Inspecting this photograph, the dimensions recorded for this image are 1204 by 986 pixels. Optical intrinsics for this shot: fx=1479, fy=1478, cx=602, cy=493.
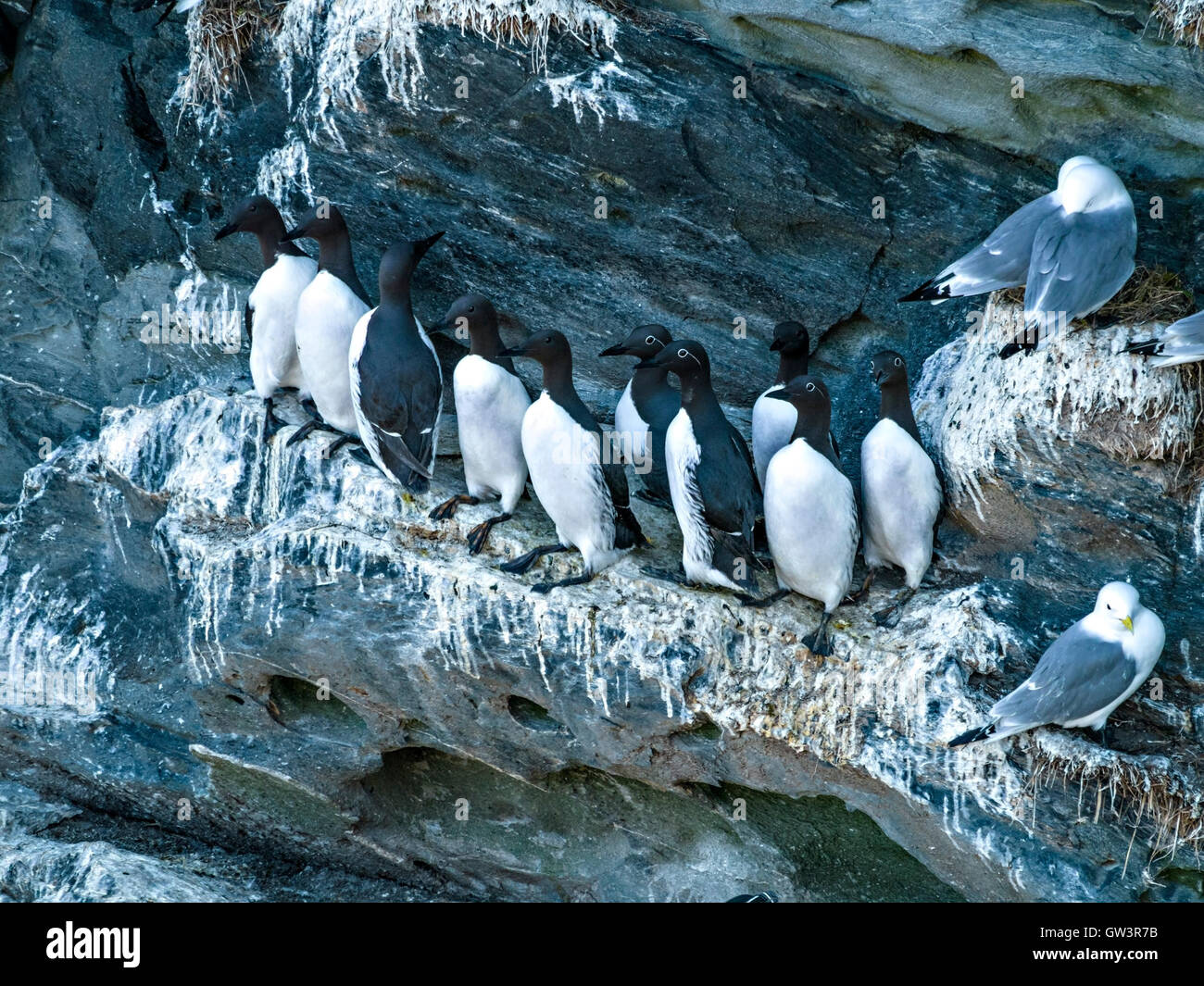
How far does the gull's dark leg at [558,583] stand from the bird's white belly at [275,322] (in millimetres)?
1828

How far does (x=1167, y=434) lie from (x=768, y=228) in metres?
2.25

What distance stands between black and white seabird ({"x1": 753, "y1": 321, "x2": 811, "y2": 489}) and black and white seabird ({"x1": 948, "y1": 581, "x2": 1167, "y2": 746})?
5.27ft

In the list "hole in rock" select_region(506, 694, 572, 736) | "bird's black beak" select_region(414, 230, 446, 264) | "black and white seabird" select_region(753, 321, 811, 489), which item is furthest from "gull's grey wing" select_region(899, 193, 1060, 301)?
"hole in rock" select_region(506, 694, 572, 736)

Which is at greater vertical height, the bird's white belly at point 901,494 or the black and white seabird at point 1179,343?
the black and white seabird at point 1179,343

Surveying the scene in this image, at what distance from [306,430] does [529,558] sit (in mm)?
1424

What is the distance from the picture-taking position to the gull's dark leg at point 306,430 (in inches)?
287

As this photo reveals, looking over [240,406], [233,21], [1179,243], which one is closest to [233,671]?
[240,406]

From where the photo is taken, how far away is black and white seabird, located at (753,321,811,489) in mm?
7020

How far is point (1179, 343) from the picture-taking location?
19.5 feet

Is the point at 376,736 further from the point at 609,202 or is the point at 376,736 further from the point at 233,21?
the point at 233,21

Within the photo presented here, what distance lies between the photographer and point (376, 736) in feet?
24.0

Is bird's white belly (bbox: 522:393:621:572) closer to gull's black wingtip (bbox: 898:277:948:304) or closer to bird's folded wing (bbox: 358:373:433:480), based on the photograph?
bird's folded wing (bbox: 358:373:433:480)

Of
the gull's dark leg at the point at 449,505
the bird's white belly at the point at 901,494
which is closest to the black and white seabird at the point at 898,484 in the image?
the bird's white belly at the point at 901,494

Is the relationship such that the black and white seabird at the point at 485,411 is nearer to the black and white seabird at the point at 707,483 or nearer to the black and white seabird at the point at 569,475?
the black and white seabird at the point at 569,475
